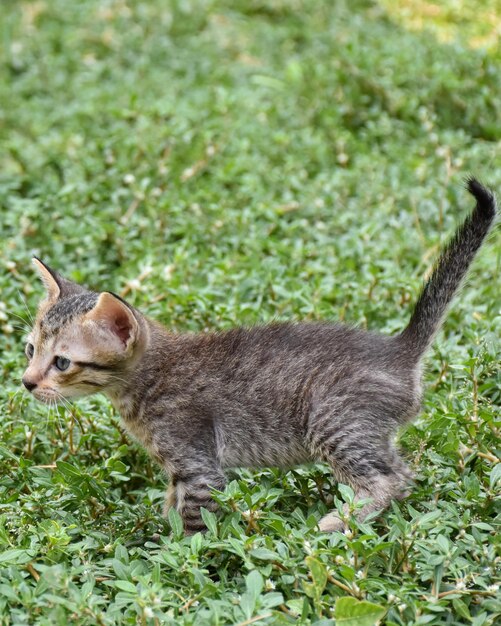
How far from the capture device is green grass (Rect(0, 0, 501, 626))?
414 centimetres

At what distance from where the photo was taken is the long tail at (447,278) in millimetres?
5160

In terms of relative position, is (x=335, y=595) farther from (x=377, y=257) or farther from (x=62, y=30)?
(x=62, y=30)

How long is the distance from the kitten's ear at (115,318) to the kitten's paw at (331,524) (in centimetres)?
133

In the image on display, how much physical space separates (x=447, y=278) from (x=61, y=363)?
2.04 meters

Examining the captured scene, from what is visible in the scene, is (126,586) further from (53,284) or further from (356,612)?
(53,284)

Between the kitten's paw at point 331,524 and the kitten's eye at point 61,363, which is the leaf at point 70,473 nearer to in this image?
the kitten's eye at point 61,363

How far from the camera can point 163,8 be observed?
11500mm

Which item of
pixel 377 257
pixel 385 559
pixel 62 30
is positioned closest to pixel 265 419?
A: pixel 385 559

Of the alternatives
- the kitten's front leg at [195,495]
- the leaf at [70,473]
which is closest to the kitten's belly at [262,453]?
the kitten's front leg at [195,495]

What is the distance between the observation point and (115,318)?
16.6ft

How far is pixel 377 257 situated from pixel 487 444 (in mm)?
2402

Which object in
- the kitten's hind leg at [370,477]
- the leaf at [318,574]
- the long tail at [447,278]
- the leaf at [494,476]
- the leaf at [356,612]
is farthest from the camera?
the long tail at [447,278]

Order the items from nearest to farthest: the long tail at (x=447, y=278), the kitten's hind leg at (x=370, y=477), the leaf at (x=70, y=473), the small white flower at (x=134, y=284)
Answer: the kitten's hind leg at (x=370, y=477), the leaf at (x=70, y=473), the long tail at (x=447, y=278), the small white flower at (x=134, y=284)

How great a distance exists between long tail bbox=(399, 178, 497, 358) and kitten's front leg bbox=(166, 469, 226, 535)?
120 centimetres
